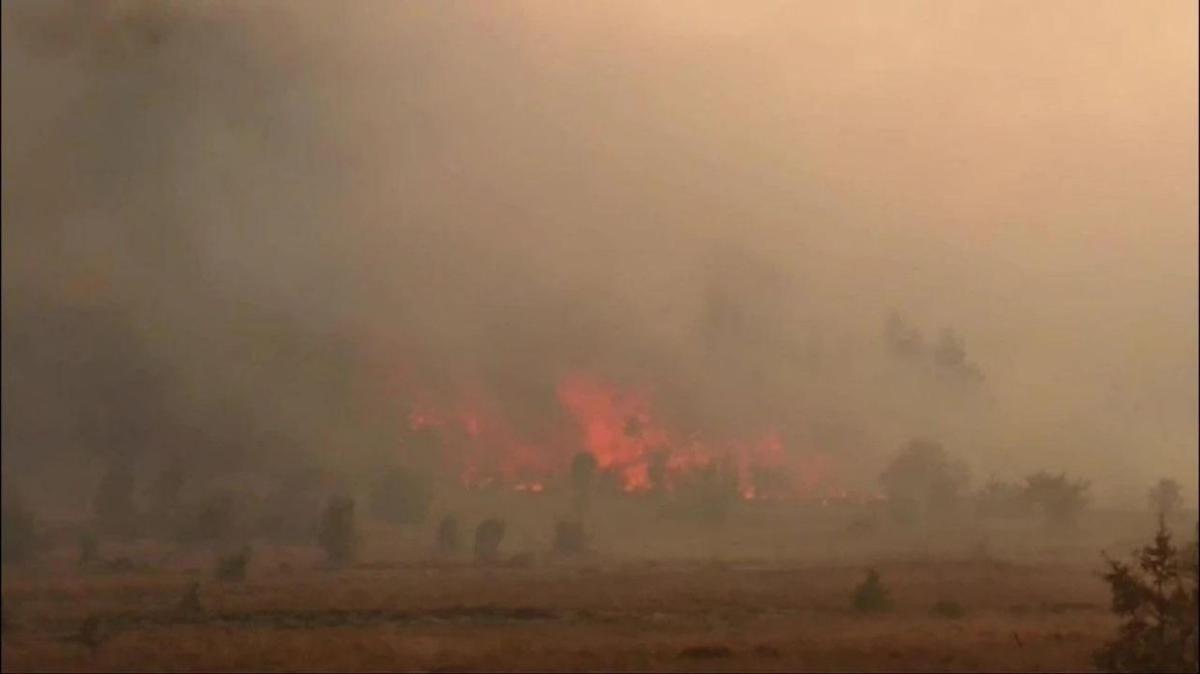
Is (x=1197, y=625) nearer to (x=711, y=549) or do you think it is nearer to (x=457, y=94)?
(x=711, y=549)

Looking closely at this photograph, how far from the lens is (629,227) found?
5.73 m

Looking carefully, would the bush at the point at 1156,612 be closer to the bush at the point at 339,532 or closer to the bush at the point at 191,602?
the bush at the point at 339,532

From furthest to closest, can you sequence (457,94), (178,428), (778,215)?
1. (778,215)
2. (457,94)
3. (178,428)

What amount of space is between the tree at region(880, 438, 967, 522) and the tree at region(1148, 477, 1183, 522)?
4.29 feet

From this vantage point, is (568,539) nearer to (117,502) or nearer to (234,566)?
(234,566)

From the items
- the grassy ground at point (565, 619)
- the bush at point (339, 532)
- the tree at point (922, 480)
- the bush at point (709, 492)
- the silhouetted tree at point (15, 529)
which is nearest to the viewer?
the silhouetted tree at point (15, 529)

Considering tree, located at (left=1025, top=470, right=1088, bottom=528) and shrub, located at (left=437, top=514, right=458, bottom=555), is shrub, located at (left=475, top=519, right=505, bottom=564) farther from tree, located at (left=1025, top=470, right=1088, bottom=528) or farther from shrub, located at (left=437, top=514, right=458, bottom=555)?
tree, located at (left=1025, top=470, right=1088, bottom=528)

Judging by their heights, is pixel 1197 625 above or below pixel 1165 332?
below

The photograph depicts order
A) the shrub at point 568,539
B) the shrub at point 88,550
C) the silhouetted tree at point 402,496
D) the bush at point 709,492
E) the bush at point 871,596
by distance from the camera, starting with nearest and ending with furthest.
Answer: the shrub at point 88,550 < the silhouetted tree at point 402,496 < the shrub at point 568,539 < the bush at point 709,492 < the bush at point 871,596

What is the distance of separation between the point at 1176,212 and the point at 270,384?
19.7ft

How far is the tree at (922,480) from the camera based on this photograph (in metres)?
5.96

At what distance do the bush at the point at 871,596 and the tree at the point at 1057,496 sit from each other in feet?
3.81

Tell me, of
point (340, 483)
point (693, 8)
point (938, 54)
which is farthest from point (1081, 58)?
point (340, 483)

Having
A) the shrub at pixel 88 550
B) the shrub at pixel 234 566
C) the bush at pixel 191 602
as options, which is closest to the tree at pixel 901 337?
the shrub at pixel 234 566
